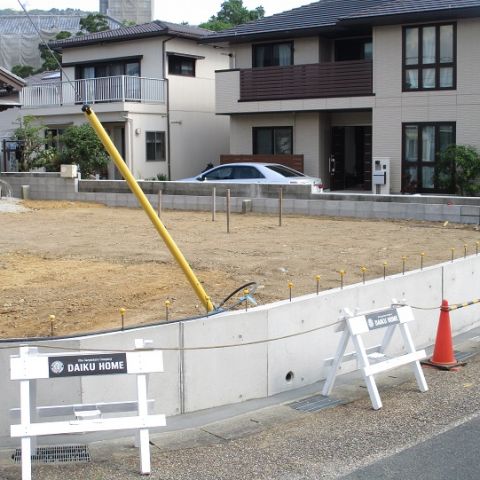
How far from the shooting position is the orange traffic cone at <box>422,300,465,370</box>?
338 inches

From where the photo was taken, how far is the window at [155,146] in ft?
96.6

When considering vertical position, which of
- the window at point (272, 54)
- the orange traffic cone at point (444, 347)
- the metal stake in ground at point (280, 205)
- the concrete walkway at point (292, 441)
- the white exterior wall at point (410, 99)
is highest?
the window at point (272, 54)

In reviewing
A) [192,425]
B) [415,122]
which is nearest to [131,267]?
[192,425]

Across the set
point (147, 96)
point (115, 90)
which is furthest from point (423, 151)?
point (115, 90)

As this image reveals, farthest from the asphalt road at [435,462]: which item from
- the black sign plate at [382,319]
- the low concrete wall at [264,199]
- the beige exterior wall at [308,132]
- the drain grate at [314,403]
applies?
the beige exterior wall at [308,132]

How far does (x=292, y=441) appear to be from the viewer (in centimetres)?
635

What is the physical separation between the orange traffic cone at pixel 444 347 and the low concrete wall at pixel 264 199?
870cm

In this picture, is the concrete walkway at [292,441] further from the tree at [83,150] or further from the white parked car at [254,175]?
the tree at [83,150]

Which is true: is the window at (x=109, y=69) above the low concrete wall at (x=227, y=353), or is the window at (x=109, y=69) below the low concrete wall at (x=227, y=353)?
above

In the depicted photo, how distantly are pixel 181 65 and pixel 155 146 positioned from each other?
369cm

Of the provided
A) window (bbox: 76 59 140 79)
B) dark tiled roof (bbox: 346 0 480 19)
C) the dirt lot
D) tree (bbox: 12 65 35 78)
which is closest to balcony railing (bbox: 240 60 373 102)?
dark tiled roof (bbox: 346 0 480 19)

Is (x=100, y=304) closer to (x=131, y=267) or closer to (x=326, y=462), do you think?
(x=131, y=267)

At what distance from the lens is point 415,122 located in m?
23.6

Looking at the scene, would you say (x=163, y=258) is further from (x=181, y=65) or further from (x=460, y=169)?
(x=181, y=65)
